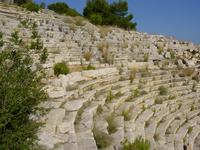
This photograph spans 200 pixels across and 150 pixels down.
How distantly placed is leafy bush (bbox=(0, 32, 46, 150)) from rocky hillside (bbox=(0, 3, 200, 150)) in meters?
0.49

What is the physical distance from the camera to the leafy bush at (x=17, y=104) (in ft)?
12.4

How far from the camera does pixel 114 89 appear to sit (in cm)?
Result: 1032

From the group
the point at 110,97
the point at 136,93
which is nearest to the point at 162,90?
the point at 136,93

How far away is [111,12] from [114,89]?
19852 millimetres

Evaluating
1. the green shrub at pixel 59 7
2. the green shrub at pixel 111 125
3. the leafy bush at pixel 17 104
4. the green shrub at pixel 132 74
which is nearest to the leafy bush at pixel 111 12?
the green shrub at pixel 59 7

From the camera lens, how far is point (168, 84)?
1316 cm

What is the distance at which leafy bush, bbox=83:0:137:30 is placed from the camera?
27.8 metres

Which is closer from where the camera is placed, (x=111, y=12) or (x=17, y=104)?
(x=17, y=104)

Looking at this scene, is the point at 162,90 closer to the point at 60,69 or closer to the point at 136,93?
the point at 136,93

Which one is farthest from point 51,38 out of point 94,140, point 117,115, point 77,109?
point 94,140

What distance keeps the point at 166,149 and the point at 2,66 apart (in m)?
4.17

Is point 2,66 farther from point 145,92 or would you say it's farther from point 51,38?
point 51,38

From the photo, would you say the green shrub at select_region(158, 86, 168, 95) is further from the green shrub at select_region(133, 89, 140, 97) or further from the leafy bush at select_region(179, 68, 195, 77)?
the leafy bush at select_region(179, 68, 195, 77)

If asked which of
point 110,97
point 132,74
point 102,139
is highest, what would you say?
point 132,74
